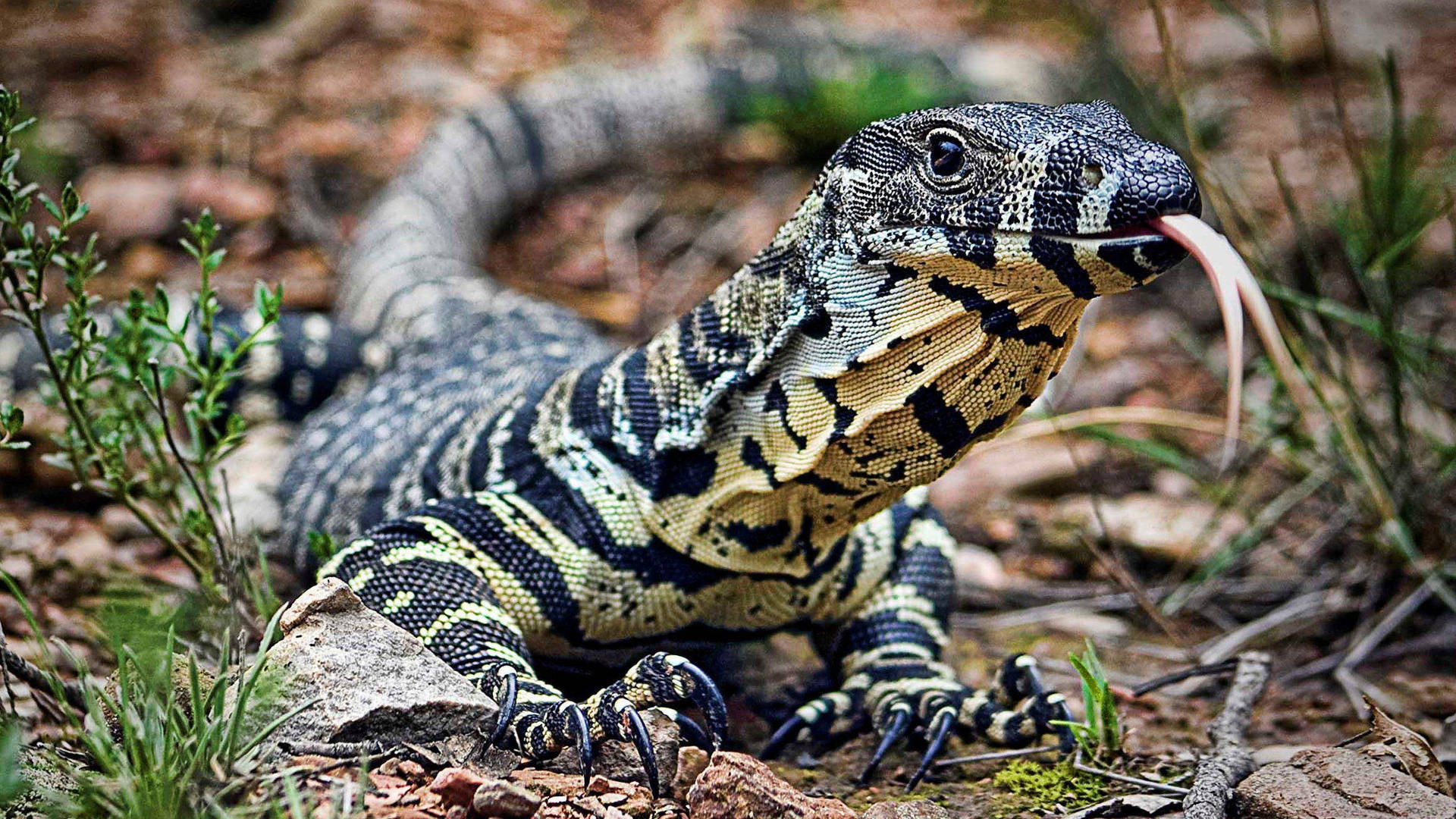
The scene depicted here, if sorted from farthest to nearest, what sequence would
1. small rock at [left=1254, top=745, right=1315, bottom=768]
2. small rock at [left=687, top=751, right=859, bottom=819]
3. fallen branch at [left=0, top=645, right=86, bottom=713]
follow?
small rock at [left=1254, top=745, right=1315, bottom=768]
fallen branch at [left=0, top=645, right=86, bottom=713]
small rock at [left=687, top=751, right=859, bottom=819]

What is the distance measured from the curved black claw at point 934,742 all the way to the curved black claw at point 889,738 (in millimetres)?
81

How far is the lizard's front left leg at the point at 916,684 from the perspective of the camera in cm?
371

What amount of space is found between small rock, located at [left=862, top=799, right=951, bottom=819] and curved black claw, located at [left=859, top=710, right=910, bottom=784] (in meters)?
0.44

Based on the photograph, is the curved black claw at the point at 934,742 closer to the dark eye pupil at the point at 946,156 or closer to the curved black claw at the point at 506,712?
the curved black claw at the point at 506,712

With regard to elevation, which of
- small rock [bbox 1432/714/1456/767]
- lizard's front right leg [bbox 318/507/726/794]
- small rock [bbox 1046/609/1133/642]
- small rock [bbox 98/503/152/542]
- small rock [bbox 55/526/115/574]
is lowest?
small rock [bbox 98/503/152/542]

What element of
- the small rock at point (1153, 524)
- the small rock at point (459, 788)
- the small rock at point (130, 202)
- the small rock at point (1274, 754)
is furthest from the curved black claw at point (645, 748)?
the small rock at point (130, 202)

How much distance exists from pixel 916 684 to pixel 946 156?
1751 millimetres

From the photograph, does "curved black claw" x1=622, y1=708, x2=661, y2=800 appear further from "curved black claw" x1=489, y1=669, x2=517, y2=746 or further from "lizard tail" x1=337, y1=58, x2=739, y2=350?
"lizard tail" x1=337, y1=58, x2=739, y2=350

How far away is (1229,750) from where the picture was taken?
11.2ft

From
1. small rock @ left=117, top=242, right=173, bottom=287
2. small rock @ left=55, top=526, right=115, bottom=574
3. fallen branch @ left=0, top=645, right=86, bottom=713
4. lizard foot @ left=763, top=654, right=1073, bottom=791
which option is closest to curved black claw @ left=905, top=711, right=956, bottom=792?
lizard foot @ left=763, top=654, right=1073, bottom=791

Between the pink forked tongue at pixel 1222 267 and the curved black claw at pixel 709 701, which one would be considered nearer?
the pink forked tongue at pixel 1222 267

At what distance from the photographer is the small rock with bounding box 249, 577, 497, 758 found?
288cm

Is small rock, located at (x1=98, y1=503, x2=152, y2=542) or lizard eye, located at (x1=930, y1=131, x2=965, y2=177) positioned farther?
small rock, located at (x1=98, y1=503, x2=152, y2=542)

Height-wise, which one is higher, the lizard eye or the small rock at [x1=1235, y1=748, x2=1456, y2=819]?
the lizard eye
